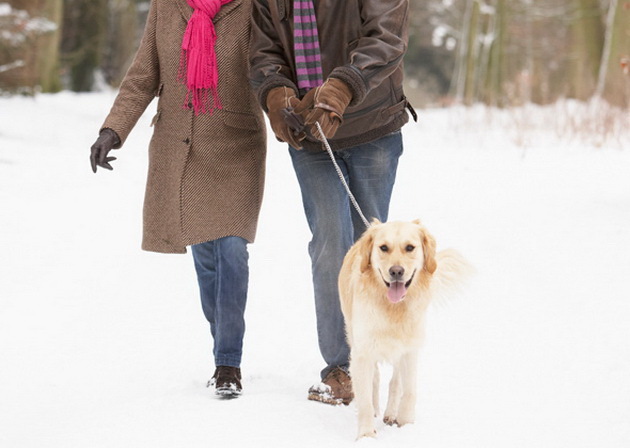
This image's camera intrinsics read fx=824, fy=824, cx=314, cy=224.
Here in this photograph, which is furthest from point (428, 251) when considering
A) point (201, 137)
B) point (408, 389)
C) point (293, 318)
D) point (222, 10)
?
point (293, 318)

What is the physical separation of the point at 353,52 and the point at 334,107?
260mm

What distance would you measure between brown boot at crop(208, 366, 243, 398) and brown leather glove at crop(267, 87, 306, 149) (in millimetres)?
1029

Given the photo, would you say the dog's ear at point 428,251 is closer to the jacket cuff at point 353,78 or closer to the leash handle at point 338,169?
the leash handle at point 338,169

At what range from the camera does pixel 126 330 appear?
16.4 ft

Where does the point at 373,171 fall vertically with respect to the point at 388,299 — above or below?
above

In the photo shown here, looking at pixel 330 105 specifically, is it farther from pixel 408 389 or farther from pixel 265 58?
pixel 408 389

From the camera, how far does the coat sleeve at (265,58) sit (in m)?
3.36

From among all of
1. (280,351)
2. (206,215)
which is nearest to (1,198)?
(280,351)

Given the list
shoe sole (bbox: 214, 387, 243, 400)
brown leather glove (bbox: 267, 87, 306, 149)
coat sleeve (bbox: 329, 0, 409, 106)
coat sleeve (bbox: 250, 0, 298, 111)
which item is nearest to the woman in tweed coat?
shoe sole (bbox: 214, 387, 243, 400)

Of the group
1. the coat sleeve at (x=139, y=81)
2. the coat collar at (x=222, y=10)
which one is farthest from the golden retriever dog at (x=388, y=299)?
the coat sleeve at (x=139, y=81)

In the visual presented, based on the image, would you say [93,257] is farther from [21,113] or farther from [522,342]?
[21,113]

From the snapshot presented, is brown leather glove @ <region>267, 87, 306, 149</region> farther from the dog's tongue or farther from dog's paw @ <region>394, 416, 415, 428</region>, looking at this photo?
dog's paw @ <region>394, 416, 415, 428</region>

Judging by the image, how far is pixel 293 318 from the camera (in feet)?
17.1

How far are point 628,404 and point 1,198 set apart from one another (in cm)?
572
